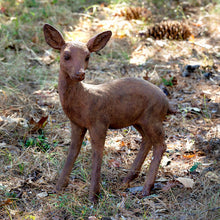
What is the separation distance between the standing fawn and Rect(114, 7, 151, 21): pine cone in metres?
4.54

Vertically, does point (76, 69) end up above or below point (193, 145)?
above

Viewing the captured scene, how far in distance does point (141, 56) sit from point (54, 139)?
2.88 meters

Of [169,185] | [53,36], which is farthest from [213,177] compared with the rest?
[53,36]

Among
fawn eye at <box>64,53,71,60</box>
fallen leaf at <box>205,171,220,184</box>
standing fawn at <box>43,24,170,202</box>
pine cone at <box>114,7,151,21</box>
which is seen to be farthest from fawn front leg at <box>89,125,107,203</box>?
pine cone at <box>114,7,151,21</box>

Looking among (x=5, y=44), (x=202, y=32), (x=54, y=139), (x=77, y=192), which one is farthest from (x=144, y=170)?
(x=202, y=32)

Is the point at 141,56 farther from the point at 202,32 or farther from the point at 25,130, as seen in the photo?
the point at 25,130

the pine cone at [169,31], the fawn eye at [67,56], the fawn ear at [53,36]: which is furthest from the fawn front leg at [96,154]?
the pine cone at [169,31]

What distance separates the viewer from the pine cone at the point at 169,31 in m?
6.84

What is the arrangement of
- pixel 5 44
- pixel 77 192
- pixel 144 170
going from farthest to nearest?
pixel 5 44 < pixel 144 170 < pixel 77 192

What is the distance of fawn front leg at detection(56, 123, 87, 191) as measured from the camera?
128 inches

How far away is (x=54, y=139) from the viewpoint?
429cm

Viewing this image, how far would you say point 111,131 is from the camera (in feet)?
15.1

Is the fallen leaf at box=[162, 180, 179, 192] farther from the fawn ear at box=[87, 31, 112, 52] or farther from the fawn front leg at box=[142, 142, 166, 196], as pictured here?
the fawn ear at box=[87, 31, 112, 52]

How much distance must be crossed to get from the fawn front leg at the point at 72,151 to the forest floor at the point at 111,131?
0.10 metres
